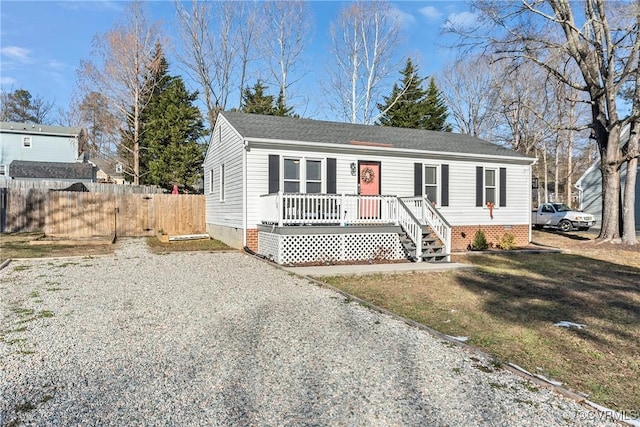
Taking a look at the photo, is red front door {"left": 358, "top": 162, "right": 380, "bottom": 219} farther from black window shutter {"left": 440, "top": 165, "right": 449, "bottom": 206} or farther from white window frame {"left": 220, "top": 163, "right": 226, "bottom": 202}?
white window frame {"left": 220, "top": 163, "right": 226, "bottom": 202}

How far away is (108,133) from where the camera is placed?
2748cm

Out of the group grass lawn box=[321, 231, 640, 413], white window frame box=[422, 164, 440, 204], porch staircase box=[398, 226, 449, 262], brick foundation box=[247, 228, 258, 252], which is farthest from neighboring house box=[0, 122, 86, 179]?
grass lawn box=[321, 231, 640, 413]

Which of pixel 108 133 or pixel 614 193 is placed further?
pixel 108 133

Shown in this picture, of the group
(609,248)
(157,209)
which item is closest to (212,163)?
(157,209)

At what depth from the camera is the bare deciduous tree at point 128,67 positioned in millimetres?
24625

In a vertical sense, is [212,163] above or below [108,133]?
below

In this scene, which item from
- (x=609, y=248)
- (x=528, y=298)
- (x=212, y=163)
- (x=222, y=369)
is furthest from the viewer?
(x=212, y=163)

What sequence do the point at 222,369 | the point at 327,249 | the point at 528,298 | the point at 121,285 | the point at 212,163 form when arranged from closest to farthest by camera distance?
the point at 222,369, the point at 528,298, the point at 121,285, the point at 327,249, the point at 212,163

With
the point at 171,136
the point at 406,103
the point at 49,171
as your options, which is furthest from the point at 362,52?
the point at 49,171

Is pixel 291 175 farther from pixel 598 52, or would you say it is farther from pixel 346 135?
pixel 598 52

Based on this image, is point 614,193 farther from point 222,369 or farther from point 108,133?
point 108,133

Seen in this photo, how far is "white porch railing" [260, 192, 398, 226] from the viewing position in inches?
416

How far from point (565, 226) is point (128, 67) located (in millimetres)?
26104

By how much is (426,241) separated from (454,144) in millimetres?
5758
